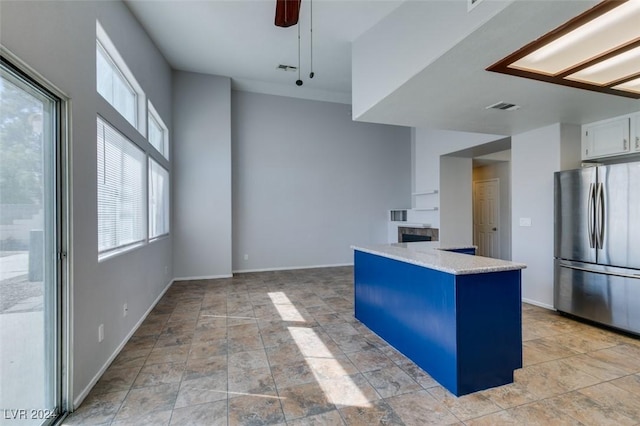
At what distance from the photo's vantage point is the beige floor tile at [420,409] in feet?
5.99

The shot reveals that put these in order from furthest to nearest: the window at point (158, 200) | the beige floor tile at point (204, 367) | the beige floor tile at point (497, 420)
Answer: the window at point (158, 200) < the beige floor tile at point (204, 367) < the beige floor tile at point (497, 420)

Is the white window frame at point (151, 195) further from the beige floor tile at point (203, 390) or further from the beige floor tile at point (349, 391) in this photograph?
the beige floor tile at point (349, 391)

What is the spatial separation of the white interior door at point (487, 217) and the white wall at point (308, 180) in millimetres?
1826

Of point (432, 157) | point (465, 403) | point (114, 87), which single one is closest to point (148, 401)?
point (465, 403)

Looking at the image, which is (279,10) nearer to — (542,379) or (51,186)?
(51,186)

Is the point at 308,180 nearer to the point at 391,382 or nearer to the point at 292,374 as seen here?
the point at 292,374

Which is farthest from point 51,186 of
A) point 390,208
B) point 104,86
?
point 390,208

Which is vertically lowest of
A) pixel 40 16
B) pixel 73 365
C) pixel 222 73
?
pixel 73 365

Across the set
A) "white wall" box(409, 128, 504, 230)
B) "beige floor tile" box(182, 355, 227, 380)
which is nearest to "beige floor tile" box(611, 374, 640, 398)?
"beige floor tile" box(182, 355, 227, 380)

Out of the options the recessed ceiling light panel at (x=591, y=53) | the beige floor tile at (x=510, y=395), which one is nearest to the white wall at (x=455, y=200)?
the recessed ceiling light panel at (x=591, y=53)

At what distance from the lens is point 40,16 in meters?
1.64

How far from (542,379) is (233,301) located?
141 inches

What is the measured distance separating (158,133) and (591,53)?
5.39 metres

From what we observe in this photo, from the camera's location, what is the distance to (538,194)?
13.4 feet
